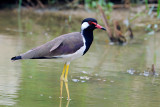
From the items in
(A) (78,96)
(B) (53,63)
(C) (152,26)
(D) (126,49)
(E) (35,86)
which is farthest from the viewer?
(C) (152,26)

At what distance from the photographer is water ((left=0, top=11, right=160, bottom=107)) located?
578 cm

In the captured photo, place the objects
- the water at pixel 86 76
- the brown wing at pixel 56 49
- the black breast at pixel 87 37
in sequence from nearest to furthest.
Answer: the water at pixel 86 76 < the brown wing at pixel 56 49 < the black breast at pixel 87 37

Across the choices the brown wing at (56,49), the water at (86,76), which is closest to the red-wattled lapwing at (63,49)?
the brown wing at (56,49)

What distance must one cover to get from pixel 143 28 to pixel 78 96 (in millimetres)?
8272

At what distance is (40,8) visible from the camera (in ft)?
55.9

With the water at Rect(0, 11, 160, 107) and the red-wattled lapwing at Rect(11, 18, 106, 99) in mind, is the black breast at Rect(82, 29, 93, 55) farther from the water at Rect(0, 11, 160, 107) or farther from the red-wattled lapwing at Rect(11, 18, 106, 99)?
the water at Rect(0, 11, 160, 107)

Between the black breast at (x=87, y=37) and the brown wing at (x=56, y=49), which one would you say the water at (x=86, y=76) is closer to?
the brown wing at (x=56, y=49)

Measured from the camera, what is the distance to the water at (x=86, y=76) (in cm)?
578

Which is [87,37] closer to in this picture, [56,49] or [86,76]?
[56,49]

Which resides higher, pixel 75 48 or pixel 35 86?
pixel 75 48

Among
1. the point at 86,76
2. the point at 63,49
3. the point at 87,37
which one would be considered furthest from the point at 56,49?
the point at 86,76

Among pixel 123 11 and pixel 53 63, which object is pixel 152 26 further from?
pixel 53 63

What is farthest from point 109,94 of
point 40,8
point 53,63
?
point 40,8

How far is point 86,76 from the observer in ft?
24.1
